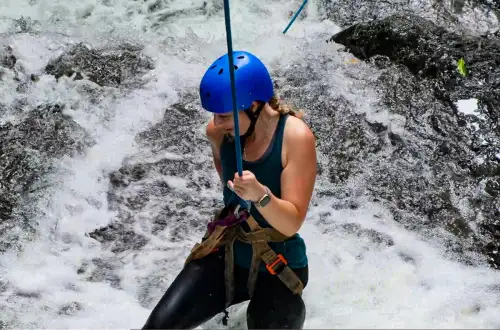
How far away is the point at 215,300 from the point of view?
3199mm

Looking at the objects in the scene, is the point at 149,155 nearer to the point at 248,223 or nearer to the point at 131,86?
the point at 131,86

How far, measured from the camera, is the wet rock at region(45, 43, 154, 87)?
6453mm

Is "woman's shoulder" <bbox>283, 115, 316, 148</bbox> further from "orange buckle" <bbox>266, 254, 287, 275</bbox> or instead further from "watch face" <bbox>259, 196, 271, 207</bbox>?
"orange buckle" <bbox>266, 254, 287, 275</bbox>

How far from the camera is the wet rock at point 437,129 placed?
473cm

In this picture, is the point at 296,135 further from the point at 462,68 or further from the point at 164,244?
the point at 462,68

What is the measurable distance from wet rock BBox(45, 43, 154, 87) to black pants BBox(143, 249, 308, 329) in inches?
141

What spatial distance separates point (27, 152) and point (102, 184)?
2.40 feet

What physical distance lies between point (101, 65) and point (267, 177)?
4.14 m

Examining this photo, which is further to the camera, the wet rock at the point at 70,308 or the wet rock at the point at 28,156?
the wet rock at the point at 28,156

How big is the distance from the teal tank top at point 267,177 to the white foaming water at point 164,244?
64cm

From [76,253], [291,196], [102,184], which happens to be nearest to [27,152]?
[102,184]

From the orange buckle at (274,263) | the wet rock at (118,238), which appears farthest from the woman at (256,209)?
the wet rock at (118,238)

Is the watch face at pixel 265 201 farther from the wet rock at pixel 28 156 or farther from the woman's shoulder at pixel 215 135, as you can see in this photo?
the wet rock at pixel 28 156

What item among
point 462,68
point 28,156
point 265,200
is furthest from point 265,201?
point 462,68
